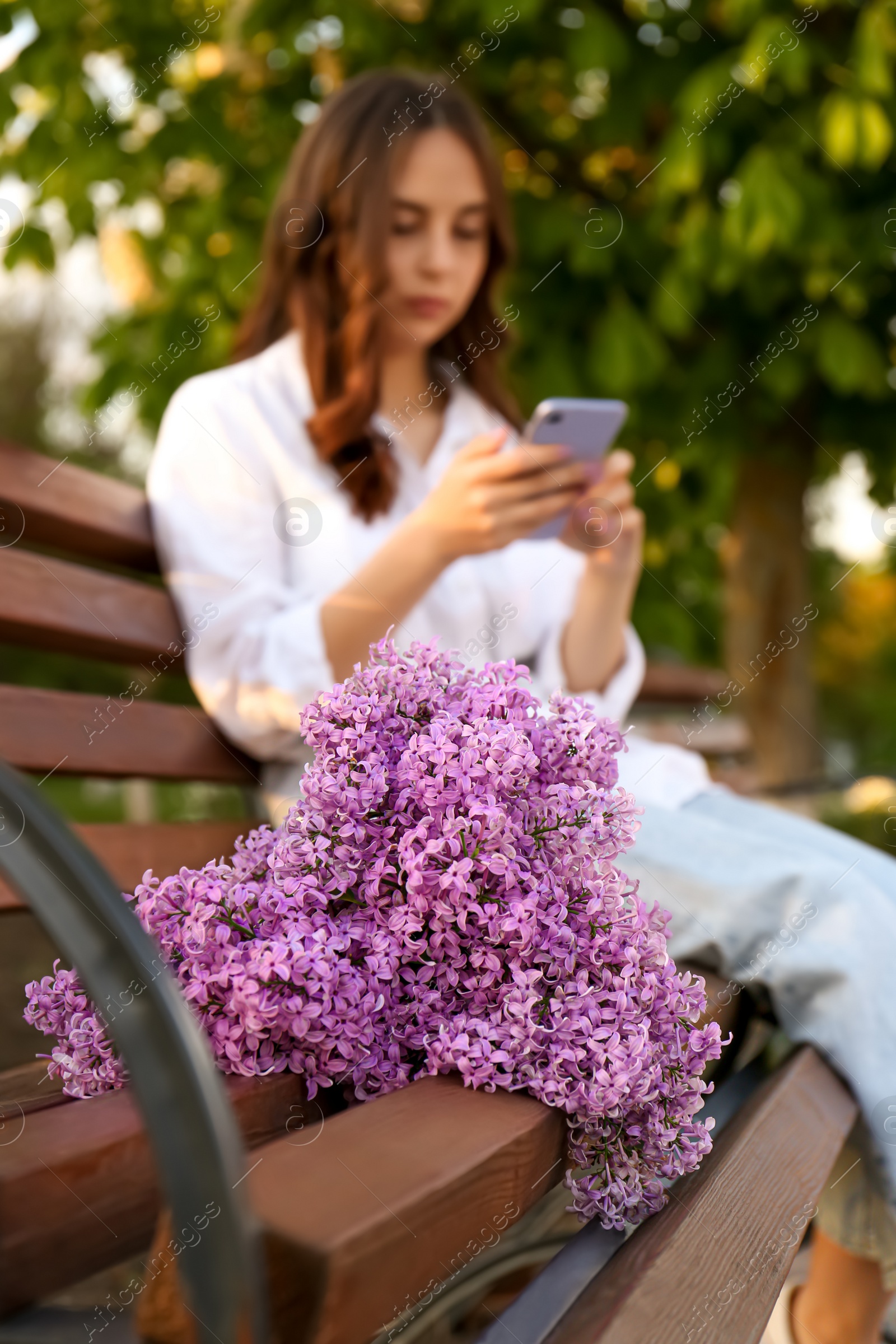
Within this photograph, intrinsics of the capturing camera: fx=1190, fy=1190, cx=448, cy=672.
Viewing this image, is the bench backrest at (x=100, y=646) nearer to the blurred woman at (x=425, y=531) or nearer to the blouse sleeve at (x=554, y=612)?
the blurred woman at (x=425, y=531)

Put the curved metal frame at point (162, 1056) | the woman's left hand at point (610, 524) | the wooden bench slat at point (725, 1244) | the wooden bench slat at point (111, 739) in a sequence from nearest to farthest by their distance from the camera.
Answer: the curved metal frame at point (162, 1056) → the wooden bench slat at point (725, 1244) → the wooden bench slat at point (111, 739) → the woman's left hand at point (610, 524)

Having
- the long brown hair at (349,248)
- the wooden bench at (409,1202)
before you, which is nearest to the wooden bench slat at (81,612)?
the wooden bench at (409,1202)

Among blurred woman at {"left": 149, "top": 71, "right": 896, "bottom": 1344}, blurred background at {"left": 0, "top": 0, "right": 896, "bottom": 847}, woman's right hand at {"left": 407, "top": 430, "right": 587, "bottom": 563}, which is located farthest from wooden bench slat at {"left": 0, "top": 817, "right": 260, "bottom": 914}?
blurred background at {"left": 0, "top": 0, "right": 896, "bottom": 847}

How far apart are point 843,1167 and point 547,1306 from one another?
0.82m

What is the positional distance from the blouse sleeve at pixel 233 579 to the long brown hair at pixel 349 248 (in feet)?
0.57

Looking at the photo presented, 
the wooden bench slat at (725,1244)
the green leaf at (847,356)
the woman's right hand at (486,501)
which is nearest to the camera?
the wooden bench slat at (725,1244)

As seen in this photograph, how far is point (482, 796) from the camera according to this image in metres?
0.96

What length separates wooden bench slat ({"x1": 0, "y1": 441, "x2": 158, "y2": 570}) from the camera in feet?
5.61

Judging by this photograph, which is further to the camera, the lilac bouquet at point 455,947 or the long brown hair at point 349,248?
the long brown hair at point 349,248

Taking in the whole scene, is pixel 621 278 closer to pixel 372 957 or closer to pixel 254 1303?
pixel 372 957

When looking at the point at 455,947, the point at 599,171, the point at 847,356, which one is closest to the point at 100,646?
the point at 455,947

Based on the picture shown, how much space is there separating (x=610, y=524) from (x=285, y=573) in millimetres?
584

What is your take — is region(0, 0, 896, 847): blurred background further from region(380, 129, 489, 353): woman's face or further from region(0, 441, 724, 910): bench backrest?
region(0, 441, 724, 910): bench backrest

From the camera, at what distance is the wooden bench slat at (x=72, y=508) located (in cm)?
171
